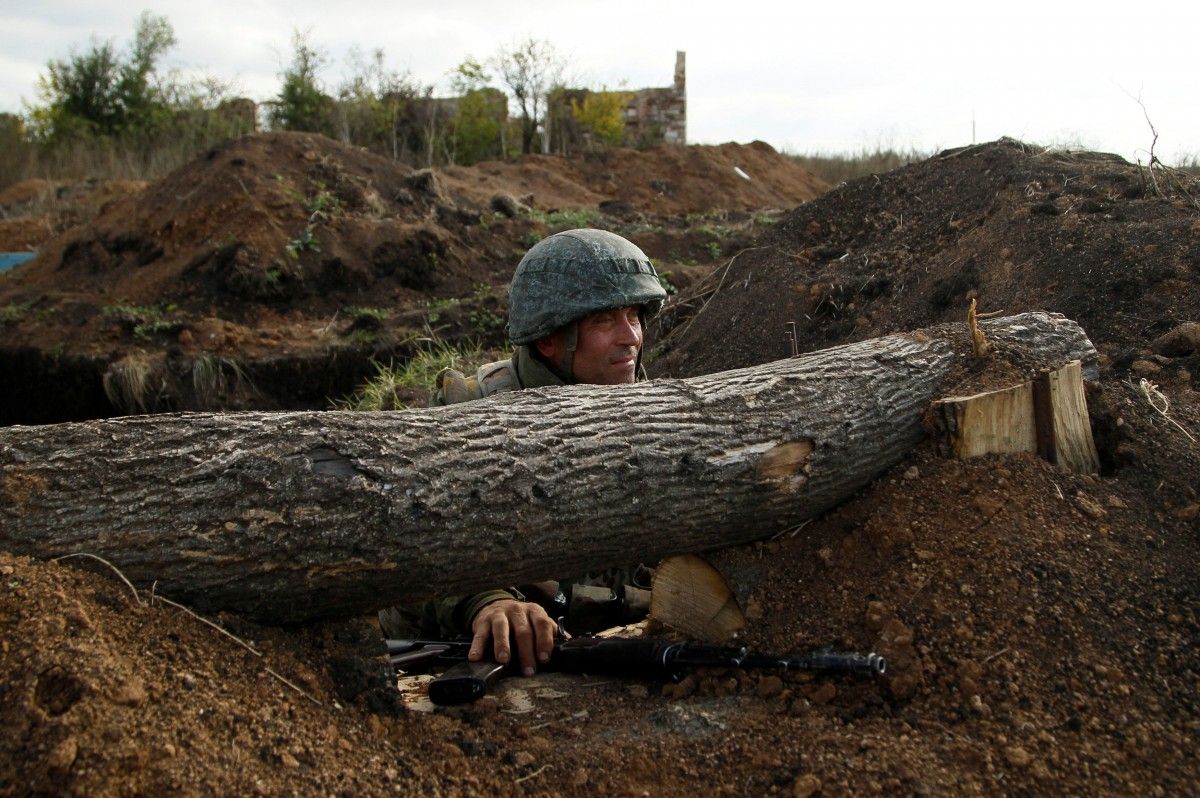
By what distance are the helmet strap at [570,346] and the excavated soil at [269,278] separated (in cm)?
614

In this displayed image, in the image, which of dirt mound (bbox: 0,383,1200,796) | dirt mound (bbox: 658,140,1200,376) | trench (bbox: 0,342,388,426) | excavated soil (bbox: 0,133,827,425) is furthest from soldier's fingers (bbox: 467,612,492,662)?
excavated soil (bbox: 0,133,827,425)

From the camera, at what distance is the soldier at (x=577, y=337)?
3725mm

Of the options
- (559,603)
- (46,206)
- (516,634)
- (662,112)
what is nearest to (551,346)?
(559,603)

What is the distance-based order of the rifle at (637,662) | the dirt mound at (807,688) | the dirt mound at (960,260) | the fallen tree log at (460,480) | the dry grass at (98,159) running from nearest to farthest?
the dirt mound at (807,688), the fallen tree log at (460,480), the rifle at (637,662), the dirt mound at (960,260), the dry grass at (98,159)

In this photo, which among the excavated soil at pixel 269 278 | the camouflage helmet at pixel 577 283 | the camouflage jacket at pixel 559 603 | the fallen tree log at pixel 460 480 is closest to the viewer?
the fallen tree log at pixel 460 480

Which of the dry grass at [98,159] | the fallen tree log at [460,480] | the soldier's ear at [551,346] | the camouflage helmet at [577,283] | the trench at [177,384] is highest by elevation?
the dry grass at [98,159]

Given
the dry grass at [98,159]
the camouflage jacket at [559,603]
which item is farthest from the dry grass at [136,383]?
the dry grass at [98,159]

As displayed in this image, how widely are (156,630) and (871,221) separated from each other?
607 cm

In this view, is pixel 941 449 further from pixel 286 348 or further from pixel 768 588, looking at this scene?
pixel 286 348

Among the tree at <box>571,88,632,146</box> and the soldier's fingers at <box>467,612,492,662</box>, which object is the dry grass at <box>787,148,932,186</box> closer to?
the tree at <box>571,88,632,146</box>

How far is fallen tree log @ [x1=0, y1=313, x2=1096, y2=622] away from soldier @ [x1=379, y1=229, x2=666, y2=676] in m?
0.78

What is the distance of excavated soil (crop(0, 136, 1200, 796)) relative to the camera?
2.15 meters

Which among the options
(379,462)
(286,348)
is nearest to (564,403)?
(379,462)

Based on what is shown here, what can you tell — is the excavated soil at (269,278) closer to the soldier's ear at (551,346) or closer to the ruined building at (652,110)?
the soldier's ear at (551,346)
